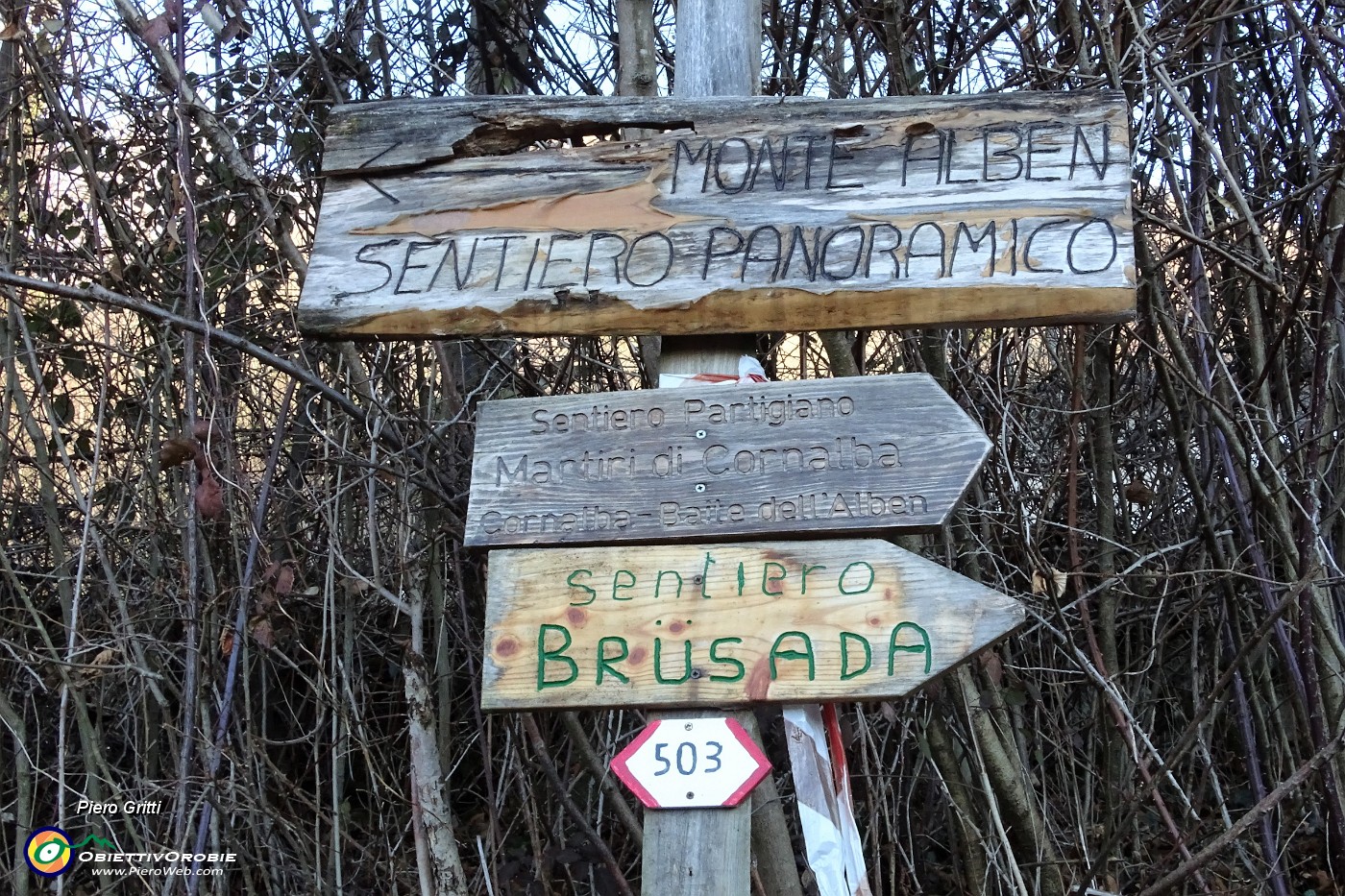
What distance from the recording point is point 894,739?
12.5 feet

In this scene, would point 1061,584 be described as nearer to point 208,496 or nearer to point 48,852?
point 208,496

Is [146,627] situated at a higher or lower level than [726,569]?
lower

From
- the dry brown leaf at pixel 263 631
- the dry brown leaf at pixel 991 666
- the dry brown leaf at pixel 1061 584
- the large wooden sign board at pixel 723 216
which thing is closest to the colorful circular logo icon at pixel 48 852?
the dry brown leaf at pixel 263 631

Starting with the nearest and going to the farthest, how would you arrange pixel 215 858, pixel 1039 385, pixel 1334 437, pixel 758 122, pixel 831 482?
1. pixel 831 482
2. pixel 758 122
3. pixel 215 858
4. pixel 1334 437
5. pixel 1039 385

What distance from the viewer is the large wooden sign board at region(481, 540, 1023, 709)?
1727mm

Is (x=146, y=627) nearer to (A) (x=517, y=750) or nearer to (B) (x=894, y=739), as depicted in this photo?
(A) (x=517, y=750)

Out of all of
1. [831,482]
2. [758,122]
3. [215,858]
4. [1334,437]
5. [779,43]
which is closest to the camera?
[831,482]

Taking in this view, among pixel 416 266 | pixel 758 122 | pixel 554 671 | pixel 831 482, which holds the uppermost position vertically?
pixel 758 122

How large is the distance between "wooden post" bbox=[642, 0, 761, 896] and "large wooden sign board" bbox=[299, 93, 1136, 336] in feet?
0.30

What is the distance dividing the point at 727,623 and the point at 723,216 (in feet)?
2.35

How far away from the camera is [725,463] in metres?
1.86

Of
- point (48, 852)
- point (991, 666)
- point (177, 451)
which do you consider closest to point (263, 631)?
point (177, 451)

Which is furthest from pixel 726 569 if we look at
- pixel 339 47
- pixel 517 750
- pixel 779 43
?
pixel 339 47

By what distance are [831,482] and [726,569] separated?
0.72ft
